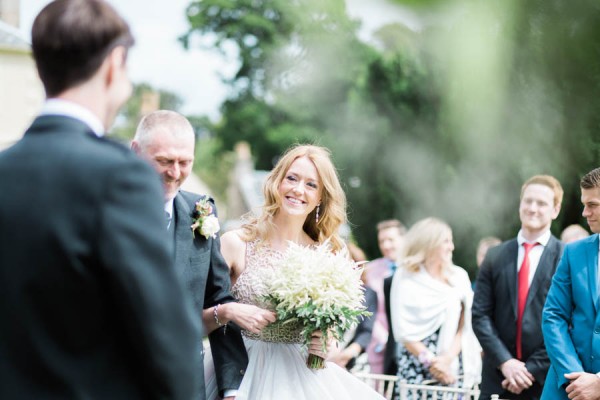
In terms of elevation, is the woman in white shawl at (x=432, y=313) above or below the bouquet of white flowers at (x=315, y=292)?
below

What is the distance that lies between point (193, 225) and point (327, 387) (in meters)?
1.18

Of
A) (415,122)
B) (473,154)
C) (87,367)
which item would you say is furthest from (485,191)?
(87,367)

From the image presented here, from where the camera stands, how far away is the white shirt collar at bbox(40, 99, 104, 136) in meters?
1.83

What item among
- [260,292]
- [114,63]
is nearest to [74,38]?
[114,63]

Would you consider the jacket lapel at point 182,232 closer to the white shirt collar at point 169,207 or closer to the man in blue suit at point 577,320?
the white shirt collar at point 169,207

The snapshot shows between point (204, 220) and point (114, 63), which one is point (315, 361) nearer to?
point (204, 220)

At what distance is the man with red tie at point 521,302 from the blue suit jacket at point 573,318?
2.44 ft

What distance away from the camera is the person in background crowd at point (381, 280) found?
24.8 ft

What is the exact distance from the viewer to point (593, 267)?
460cm

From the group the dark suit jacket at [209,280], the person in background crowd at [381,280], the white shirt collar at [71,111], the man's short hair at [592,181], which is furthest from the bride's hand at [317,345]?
the person in background crowd at [381,280]

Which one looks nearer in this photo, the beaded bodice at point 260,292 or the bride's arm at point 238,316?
the bride's arm at point 238,316

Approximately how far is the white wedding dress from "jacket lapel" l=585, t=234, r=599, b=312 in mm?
1474

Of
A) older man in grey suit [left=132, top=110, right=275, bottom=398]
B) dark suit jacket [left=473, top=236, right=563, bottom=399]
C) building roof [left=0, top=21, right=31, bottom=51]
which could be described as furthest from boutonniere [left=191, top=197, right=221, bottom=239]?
building roof [left=0, top=21, right=31, bottom=51]

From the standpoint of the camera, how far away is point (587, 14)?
348 inches
